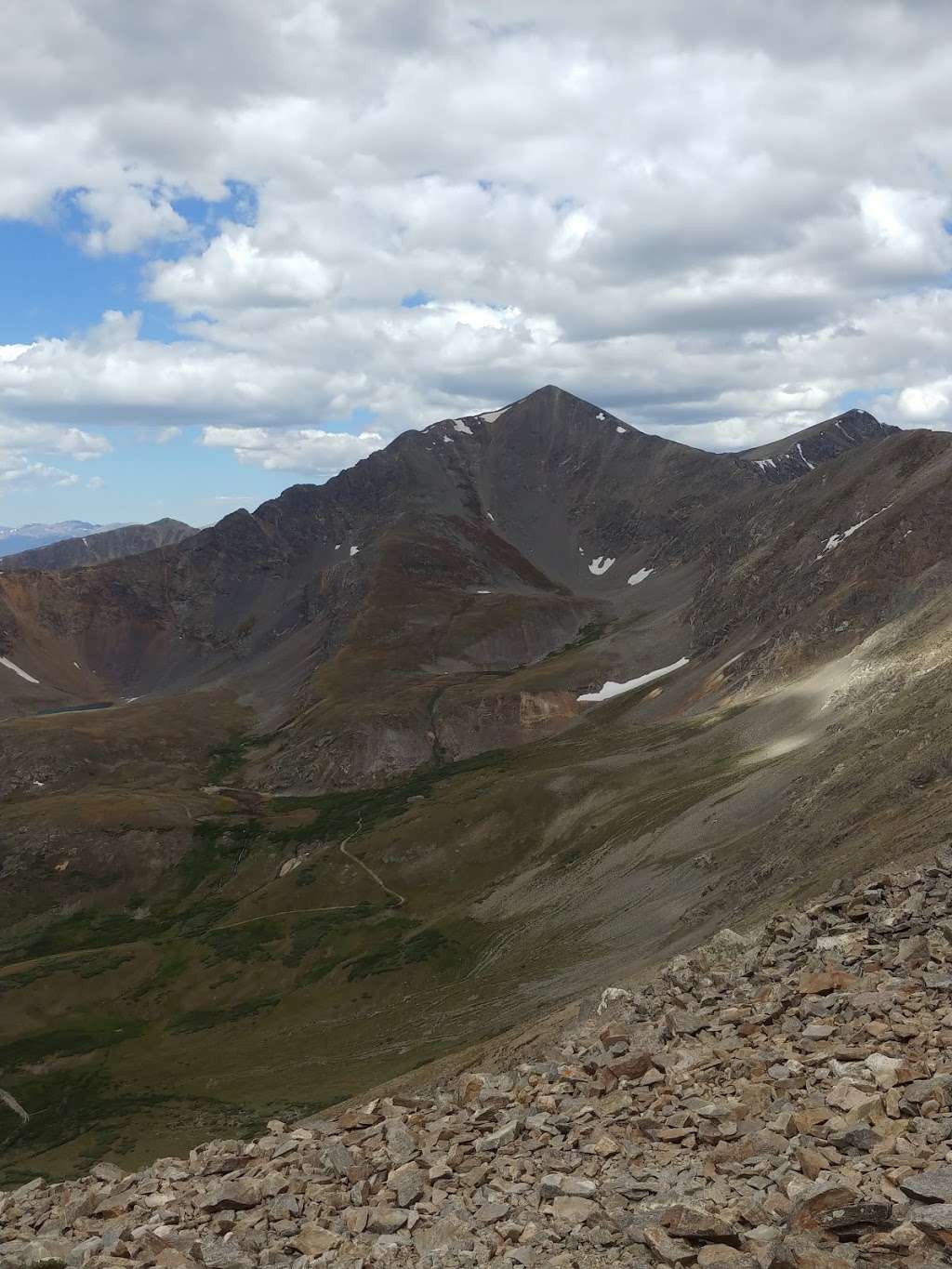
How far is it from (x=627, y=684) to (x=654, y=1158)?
522 ft

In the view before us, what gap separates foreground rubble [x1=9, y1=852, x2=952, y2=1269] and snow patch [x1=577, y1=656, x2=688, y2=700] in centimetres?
14480

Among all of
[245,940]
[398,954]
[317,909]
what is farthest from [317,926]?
[398,954]

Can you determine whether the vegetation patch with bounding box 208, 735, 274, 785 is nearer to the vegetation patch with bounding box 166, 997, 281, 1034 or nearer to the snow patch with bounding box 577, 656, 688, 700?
the snow patch with bounding box 577, 656, 688, 700

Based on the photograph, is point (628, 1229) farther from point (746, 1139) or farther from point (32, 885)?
point (32, 885)

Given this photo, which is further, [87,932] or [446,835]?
[87,932]

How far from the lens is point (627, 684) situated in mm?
173375

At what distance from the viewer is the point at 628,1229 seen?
14.2m

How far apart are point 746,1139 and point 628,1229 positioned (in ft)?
9.04

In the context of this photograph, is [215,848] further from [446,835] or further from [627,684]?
[627,684]

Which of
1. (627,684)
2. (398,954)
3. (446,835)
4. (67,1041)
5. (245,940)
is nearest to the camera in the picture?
(67,1041)

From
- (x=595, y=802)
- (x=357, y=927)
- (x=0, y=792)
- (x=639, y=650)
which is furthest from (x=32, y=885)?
(x=639, y=650)

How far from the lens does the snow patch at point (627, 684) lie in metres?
170

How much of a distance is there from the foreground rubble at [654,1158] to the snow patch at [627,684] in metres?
145

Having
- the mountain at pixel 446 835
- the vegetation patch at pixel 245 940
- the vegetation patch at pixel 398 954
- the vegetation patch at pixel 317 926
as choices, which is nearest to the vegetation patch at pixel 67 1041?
the mountain at pixel 446 835
